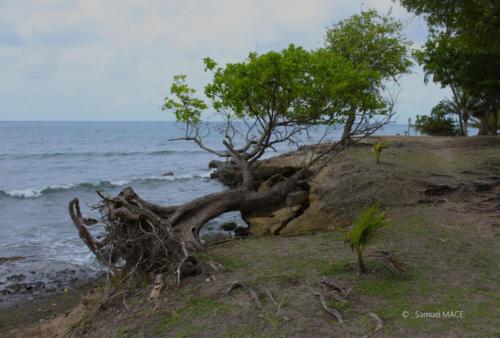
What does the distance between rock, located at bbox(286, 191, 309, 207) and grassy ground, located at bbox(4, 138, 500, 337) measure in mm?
1293

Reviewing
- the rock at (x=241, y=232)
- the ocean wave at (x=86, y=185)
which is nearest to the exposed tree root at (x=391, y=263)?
the rock at (x=241, y=232)

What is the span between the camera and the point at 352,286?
738 cm

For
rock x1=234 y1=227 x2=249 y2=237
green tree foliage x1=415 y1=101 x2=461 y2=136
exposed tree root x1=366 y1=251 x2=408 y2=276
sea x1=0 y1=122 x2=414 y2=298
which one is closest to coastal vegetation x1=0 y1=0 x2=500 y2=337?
exposed tree root x1=366 y1=251 x2=408 y2=276

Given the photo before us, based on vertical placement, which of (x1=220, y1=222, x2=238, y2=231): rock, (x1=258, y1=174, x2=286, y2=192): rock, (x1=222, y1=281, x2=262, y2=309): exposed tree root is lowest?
(x1=220, y1=222, x2=238, y2=231): rock

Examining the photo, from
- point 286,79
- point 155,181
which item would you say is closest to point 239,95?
point 286,79

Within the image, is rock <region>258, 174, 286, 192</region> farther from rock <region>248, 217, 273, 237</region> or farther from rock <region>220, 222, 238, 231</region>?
rock <region>248, 217, 273, 237</region>

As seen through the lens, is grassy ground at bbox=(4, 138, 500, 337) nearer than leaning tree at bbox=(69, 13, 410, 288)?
Yes

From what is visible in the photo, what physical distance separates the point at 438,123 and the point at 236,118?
24.1m

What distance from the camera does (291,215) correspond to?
45.6 feet

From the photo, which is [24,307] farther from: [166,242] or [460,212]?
[460,212]

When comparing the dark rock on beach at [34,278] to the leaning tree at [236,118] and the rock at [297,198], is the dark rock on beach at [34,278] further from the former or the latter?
the rock at [297,198]

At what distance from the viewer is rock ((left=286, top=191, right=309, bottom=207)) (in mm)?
14477

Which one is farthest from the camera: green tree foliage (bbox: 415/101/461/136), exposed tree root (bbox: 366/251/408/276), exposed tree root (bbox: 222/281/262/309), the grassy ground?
green tree foliage (bbox: 415/101/461/136)

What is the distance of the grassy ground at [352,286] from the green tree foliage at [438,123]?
22239mm
